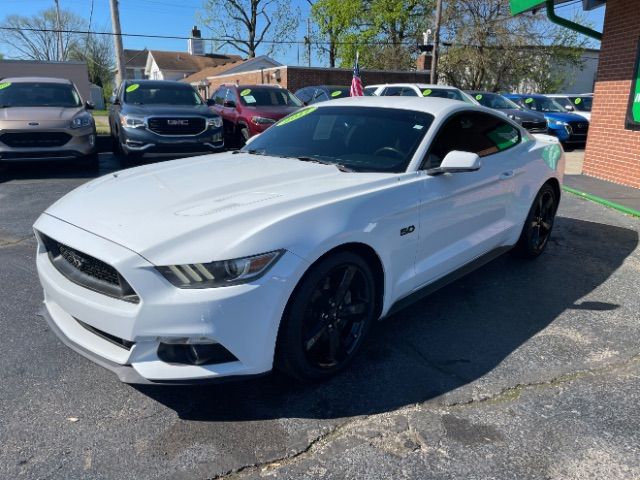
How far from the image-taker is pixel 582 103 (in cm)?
1730

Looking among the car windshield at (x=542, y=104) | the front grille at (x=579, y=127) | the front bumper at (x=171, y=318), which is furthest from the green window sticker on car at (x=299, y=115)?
the car windshield at (x=542, y=104)

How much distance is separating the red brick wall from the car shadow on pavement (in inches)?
166

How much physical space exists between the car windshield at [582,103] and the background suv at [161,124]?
1275cm

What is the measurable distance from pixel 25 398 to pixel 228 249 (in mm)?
1483

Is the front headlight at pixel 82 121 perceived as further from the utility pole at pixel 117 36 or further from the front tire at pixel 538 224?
the utility pole at pixel 117 36

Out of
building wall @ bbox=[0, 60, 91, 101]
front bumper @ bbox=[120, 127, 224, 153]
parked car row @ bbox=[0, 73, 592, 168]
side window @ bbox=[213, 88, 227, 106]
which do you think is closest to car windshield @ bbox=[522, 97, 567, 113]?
parked car row @ bbox=[0, 73, 592, 168]

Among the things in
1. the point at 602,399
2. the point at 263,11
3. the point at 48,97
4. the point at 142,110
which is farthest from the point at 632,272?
the point at 263,11

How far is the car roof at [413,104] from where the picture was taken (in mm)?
3832

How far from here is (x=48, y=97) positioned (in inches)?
384

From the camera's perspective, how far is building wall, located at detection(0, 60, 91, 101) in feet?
76.3

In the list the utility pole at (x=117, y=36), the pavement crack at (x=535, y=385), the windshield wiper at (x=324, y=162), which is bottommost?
the pavement crack at (x=535, y=385)

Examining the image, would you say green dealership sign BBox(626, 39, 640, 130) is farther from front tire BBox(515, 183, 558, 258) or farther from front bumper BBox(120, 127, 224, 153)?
front bumper BBox(120, 127, 224, 153)

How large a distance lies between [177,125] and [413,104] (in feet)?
22.0

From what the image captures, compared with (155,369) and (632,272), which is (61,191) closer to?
(155,369)
